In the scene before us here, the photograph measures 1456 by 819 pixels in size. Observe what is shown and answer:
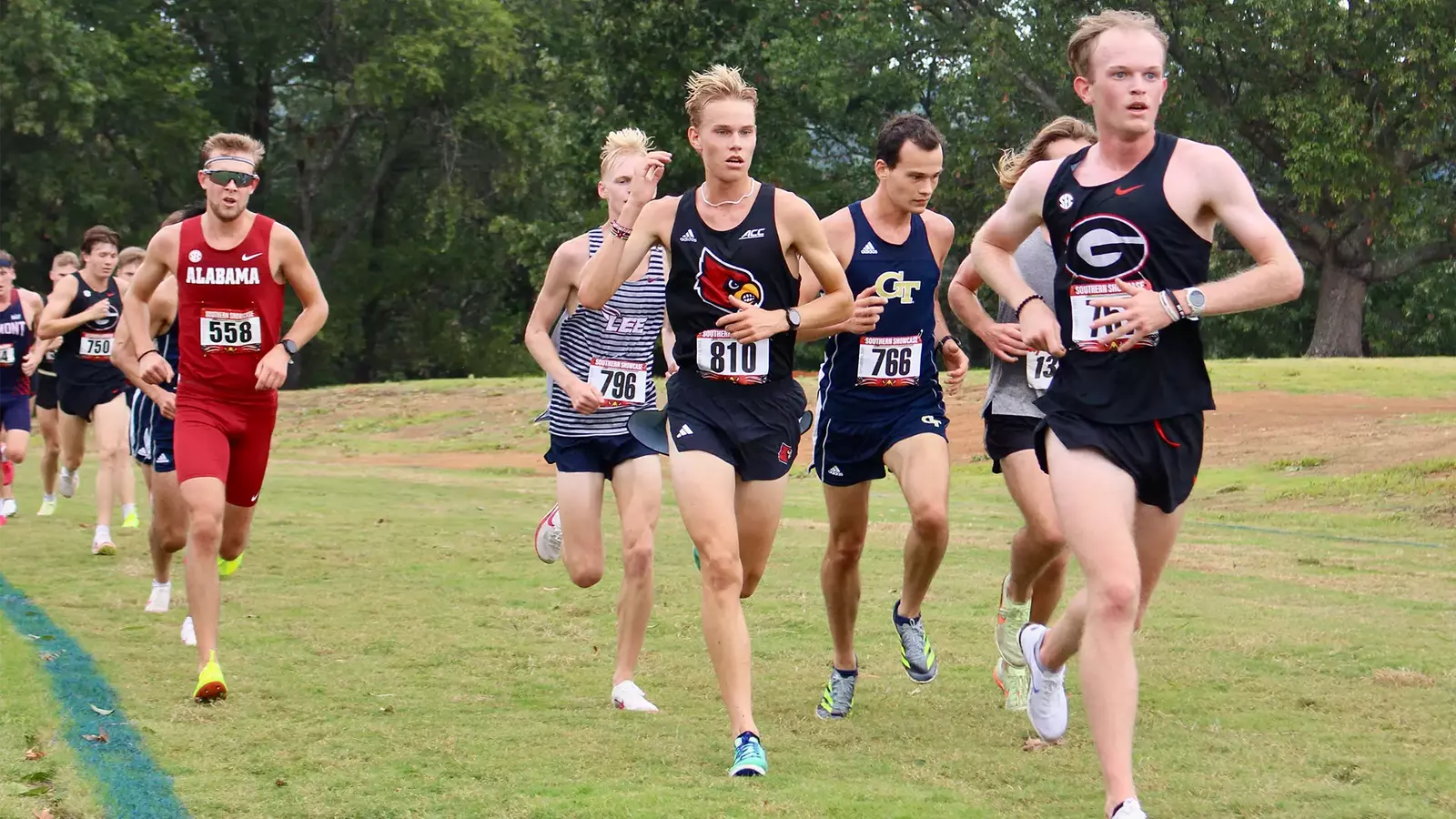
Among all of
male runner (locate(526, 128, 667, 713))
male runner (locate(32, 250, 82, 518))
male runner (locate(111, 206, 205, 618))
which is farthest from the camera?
male runner (locate(32, 250, 82, 518))

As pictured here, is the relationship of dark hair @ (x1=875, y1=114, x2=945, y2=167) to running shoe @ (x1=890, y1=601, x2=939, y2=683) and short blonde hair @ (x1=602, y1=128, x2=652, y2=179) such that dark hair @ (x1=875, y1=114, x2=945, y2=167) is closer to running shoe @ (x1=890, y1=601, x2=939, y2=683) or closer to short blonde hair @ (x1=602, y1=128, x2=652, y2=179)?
short blonde hair @ (x1=602, y1=128, x2=652, y2=179)

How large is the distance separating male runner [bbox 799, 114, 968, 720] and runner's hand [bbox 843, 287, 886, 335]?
40 centimetres

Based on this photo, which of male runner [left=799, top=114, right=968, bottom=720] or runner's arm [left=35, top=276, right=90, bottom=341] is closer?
male runner [left=799, top=114, right=968, bottom=720]

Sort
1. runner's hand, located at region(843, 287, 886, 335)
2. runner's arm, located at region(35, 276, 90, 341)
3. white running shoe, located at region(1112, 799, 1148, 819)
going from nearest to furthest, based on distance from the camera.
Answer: white running shoe, located at region(1112, 799, 1148, 819) < runner's hand, located at region(843, 287, 886, 335) < runner's arm, located at region(35, 276, 90, 341)

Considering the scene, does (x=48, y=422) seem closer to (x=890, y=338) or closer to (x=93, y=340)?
(x=93, y=340)

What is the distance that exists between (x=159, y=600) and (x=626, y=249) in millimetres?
4752

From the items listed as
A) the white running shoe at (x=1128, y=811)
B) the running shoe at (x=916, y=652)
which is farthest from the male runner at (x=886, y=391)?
the white running shoe at (x=1128, y=811)

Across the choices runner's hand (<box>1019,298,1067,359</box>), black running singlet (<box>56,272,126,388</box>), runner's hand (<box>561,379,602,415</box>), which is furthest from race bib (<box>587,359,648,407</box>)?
black running singlet (<box>56,272,126,388</box>)

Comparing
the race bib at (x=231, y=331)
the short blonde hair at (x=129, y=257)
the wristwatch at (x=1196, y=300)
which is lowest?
the race bib at (x=231, y=331)

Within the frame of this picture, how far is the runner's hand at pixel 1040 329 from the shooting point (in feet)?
17.4

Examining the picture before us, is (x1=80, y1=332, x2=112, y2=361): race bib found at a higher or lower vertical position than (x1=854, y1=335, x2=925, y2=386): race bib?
lower

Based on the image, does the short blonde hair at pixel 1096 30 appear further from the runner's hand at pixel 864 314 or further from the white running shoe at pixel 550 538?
the white running shoe at pixel 550 538

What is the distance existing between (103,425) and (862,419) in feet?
27.2

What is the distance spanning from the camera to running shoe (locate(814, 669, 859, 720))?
7.04 metres
